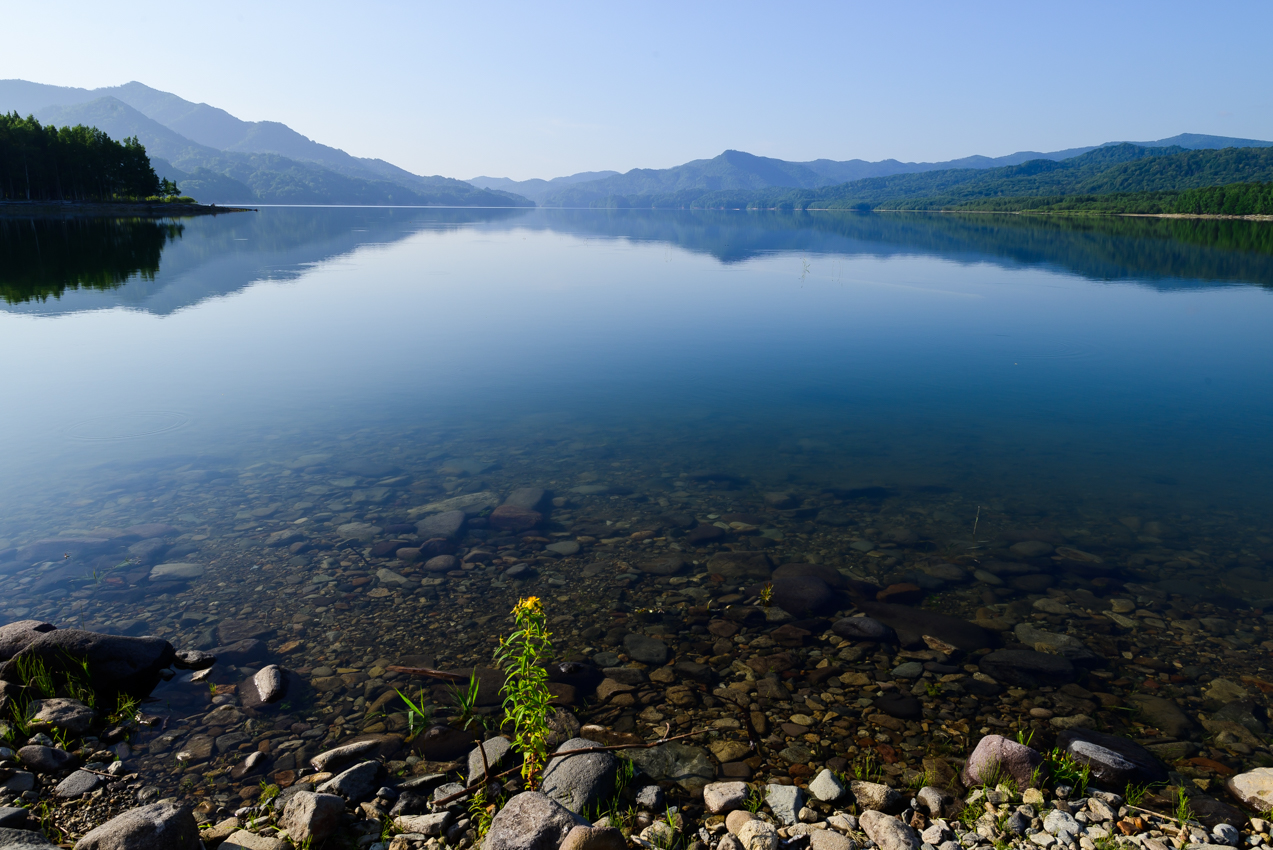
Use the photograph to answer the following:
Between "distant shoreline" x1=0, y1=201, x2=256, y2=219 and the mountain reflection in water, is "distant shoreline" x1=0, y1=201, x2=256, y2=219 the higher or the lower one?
the higher one

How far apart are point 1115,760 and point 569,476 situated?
10634mm

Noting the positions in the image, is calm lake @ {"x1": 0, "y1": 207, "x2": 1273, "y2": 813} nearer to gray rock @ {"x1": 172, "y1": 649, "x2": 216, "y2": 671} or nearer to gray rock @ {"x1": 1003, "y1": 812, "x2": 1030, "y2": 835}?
gray rock @ {"x1": 172, "y1": 649, "x2": 216, "y2": 671}

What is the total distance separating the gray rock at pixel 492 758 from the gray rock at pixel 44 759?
3.77m

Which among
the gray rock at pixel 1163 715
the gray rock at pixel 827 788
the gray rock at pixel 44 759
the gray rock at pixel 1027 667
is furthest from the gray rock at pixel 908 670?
the gray rock at pixel 44 759

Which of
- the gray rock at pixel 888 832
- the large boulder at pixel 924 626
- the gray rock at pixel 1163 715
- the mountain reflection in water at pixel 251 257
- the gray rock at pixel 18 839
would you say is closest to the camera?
the gray rock at pixel 18 839

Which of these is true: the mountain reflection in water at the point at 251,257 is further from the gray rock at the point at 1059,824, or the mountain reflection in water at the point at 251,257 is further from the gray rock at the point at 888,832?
the gray rock at the point at 1059,824

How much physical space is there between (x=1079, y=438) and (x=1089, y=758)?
43.5 ft

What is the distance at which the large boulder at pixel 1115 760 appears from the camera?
646cm

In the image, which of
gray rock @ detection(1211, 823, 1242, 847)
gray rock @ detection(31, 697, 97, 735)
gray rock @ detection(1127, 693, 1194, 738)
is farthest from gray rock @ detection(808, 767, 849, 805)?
gray rock @ detection(31, 697, 97, 735)

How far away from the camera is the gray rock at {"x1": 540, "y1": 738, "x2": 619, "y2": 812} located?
6.07 m

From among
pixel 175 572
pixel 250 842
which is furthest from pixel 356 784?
Answer: pixel 175 572

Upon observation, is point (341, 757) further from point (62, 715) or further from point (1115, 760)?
point (1115, 760)

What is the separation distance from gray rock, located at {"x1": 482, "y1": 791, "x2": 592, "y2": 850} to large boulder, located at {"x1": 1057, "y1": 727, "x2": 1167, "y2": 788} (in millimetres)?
5073

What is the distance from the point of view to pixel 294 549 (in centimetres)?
1136
